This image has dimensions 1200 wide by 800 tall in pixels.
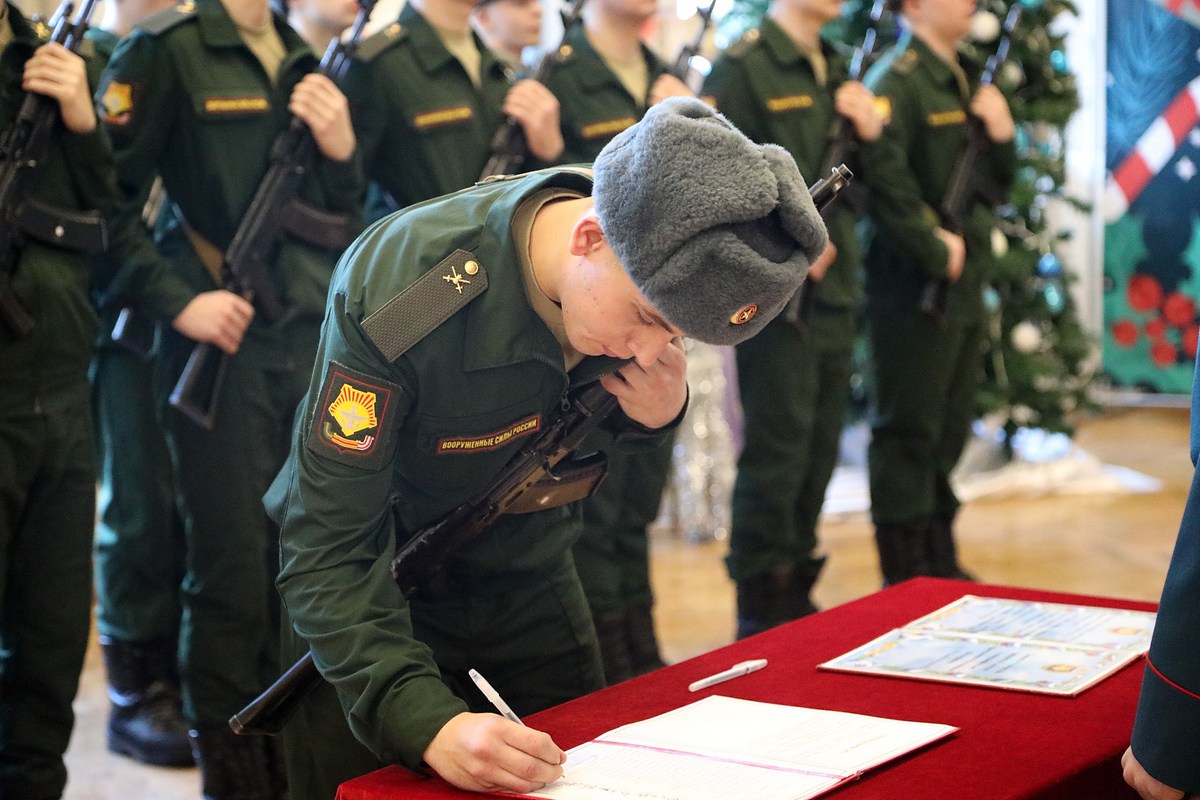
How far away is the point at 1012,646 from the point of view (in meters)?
1.63

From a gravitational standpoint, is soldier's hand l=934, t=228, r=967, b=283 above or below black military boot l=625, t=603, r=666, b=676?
above

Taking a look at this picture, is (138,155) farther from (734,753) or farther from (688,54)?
(734,753)

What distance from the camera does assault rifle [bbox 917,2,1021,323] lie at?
3699 millimetres

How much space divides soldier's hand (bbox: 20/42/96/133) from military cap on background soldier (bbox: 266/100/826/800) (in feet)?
3.30

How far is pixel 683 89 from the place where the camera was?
3338 mm

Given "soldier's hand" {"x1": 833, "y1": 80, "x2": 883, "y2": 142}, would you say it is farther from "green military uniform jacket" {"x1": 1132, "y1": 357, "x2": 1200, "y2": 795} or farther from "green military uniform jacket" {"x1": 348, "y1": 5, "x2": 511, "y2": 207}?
"green military uniform jacket" {"x1": 1132, "y1": 357, "x2": 1200, "y2": 795}

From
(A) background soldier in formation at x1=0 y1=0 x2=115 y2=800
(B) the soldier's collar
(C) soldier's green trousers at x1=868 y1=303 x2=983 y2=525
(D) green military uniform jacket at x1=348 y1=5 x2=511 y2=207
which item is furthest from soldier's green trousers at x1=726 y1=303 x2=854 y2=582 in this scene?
(A) background soldier in formation at x1=0 y1=0 x2=115 y2=800

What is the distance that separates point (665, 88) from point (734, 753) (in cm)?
230

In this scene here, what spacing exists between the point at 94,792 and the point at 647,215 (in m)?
1.97

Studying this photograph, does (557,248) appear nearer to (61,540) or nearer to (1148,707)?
(1148,707)

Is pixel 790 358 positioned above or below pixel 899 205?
below

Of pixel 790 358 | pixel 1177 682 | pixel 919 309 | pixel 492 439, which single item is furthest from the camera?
pixel 919 309

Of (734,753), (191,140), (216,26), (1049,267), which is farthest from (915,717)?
(1049,267)

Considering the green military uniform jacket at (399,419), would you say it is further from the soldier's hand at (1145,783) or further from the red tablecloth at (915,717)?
the soldier's hand at (1145,783)
